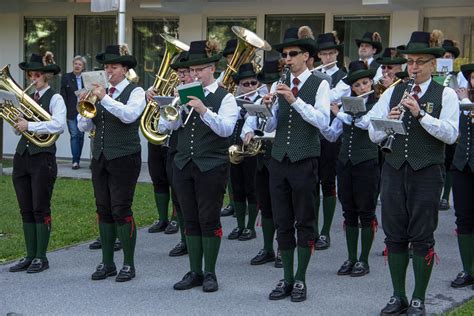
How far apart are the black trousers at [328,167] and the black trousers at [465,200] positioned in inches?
73.9

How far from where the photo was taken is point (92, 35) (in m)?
17.0

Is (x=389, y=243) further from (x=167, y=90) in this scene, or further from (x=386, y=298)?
(x=167, y=90)

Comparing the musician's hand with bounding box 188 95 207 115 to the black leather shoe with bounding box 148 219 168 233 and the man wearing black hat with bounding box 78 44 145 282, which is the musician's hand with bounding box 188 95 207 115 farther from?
the black leather shoe with bounding box 148 219 168 233

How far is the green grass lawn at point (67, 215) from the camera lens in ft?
29.9

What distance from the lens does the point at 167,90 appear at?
8680 millimetres

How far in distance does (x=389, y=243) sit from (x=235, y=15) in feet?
32.9

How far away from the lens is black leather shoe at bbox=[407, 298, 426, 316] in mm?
6035

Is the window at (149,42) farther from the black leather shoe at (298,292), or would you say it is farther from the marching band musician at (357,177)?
the black leather shoe at (298,292)

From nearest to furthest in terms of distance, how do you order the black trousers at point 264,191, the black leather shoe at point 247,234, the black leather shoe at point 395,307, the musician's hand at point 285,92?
the black leather shoe at point 395,307
the musician's hand at point 285,92
the black trousers at point 264,191
the black leather shoe at point 247,234

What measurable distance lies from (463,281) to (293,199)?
1.76m

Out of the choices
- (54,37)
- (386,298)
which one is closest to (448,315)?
(386,298)

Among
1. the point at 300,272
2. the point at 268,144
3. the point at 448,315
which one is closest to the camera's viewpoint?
the point at 448,315

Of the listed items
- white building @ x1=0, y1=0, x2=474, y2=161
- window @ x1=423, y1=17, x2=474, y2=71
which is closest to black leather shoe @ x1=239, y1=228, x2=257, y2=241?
white building @ x1=0, y1=0, x2=474, y2=161

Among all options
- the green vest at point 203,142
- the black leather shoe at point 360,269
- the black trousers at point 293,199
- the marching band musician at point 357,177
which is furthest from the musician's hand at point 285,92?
the black leather shoe at point 360,269
